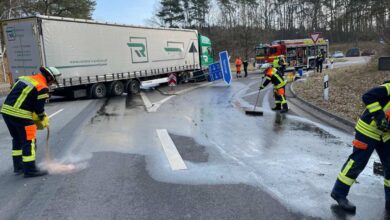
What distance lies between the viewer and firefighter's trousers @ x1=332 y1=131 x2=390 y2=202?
13.6 ft

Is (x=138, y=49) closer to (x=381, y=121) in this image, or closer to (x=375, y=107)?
(x=375, y=107)

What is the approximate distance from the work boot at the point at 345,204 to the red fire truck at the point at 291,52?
28.1 meters

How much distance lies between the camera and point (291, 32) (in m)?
81.4

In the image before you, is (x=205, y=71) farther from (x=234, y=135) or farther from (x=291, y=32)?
(x=291, y=32)

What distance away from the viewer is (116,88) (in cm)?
1941

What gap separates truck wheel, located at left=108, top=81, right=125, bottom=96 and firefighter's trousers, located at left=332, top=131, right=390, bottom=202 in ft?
53.0

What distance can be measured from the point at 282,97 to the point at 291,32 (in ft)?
242

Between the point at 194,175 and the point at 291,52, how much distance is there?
2913 centimetres

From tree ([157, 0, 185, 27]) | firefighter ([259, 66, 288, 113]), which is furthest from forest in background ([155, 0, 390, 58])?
firefighter ([259, 66, 288, 113])

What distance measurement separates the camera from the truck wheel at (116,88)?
19125 mm

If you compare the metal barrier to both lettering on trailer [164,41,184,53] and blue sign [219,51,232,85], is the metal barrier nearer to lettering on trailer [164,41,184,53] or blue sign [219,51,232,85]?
blue sign [219,51,232,85]

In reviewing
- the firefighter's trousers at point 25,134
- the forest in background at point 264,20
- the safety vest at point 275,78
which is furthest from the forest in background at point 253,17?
the firefighter's trousers at point 25,134

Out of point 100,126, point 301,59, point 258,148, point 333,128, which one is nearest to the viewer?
point 258,148

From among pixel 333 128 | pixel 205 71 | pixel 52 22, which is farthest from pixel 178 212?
pixel 205 71
